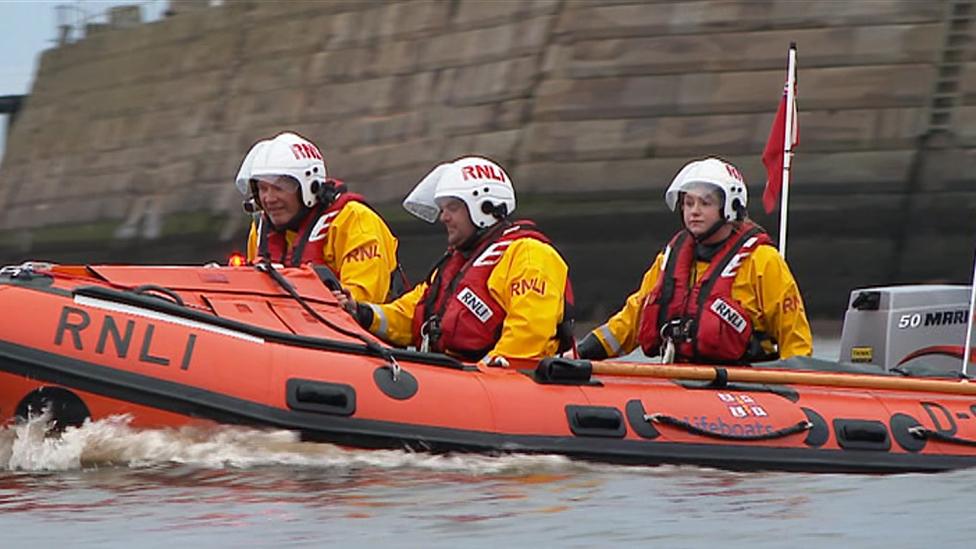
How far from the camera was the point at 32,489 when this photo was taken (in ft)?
26.2

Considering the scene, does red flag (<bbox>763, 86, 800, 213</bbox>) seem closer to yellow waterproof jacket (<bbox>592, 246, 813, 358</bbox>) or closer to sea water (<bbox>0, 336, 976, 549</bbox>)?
yellow waterproof jacket (<bbox>592, 246, 813, 358</bbox>)

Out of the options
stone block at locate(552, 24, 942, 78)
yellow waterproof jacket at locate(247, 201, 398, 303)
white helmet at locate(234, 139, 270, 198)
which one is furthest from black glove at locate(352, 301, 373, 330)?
stone block at locate(552, 24, 942, 78)

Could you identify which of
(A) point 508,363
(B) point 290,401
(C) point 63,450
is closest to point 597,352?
(A) point 508,363

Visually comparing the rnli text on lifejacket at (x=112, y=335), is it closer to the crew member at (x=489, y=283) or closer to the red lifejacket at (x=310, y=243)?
the crew member at (x=489, y=283)

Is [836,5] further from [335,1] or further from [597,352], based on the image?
[597,352]

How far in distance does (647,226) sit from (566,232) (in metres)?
0.81

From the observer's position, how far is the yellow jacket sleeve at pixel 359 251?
970 centimetres

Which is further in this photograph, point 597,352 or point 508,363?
point 597,352

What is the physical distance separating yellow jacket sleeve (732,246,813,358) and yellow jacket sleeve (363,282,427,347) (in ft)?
4.40

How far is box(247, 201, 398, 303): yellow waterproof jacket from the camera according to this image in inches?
382

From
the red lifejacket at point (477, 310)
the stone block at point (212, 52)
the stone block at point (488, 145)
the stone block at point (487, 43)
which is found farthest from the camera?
the stone block at point (212, 52)

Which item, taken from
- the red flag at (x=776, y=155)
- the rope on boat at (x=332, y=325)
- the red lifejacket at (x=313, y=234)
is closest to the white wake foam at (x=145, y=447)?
the rope on boat at (x=332, y=325)

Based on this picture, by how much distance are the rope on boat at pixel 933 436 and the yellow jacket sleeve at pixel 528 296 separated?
1502 millimetres

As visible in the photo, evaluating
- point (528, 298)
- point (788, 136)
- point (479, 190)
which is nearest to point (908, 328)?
point (788, 136)
